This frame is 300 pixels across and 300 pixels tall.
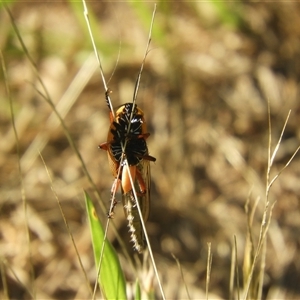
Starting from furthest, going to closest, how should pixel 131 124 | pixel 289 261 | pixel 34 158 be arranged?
pixel 34 158
pixel 289 261
pixel 131 124

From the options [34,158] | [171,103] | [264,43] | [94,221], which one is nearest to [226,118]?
[171,103]

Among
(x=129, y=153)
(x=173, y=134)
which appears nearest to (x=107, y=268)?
(x=129, y=153)

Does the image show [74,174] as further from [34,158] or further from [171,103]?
[171,103]

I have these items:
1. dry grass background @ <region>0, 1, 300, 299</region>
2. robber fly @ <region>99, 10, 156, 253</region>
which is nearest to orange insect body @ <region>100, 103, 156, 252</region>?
robber fly @ <region>99, 10, 156, 253</region>

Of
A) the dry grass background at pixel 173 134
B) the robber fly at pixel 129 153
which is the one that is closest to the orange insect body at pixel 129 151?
the robber fly at pixel 129 153

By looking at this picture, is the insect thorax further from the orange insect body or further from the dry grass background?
the dry grass background

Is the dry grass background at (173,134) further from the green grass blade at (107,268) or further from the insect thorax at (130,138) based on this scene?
the insect thorax at (130,138)
